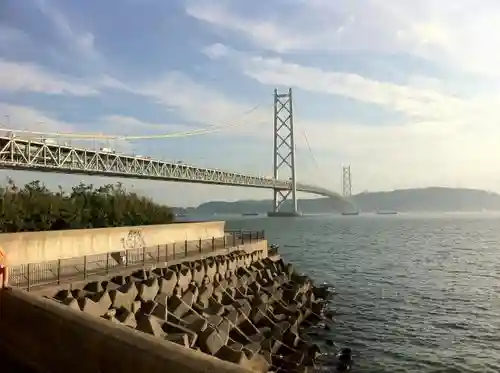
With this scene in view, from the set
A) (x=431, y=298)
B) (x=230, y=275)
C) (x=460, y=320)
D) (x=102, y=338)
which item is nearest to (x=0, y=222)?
(x=230, y=275)

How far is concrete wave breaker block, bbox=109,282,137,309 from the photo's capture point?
923 centimetres

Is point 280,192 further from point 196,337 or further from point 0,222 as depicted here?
point 196,337

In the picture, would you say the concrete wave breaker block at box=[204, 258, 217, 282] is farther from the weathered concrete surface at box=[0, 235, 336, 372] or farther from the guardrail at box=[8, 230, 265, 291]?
the guardrail at box=[8, 230, 265, 291]

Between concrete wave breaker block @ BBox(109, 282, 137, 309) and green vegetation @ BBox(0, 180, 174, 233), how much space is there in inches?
252

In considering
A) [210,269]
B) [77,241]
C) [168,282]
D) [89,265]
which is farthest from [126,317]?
[210,269]

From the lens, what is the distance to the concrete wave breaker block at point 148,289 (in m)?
10.2

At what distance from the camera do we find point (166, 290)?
442 inches

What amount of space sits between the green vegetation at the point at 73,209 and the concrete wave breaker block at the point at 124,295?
6389 millimetres

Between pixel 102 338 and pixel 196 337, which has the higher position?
pixel 102 338

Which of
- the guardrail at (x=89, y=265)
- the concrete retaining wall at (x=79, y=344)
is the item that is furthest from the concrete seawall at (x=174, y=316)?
the guardrail at (x=89, y=265)

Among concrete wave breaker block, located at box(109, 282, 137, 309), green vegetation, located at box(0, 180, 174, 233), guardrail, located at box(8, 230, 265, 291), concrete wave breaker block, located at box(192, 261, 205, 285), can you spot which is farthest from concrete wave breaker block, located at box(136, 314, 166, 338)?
green vegetation, located at box(0, 180, 174, 233)

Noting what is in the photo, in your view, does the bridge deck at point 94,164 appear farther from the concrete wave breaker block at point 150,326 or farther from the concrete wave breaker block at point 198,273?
the concrete wave breaker block at point 150,326

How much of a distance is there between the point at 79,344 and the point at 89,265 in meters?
7.56

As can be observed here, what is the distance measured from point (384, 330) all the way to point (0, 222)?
34.9 feet
